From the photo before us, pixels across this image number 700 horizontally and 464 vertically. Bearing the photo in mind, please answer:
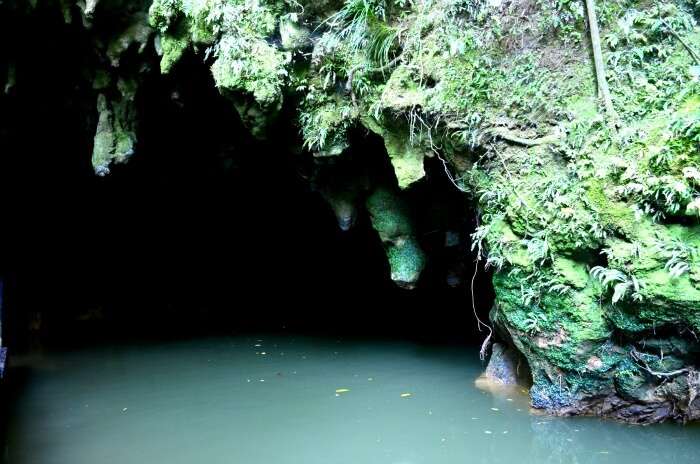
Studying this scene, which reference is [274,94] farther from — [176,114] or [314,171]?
[176,114]

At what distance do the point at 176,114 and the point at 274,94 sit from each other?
2.79m

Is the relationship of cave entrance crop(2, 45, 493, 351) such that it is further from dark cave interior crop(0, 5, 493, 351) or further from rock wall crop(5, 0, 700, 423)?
rock wall crop(5, 0, 700, 423)

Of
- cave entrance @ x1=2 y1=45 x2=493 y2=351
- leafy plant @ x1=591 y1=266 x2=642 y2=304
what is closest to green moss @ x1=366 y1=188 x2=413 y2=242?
cave entrance @ x1=2 y1=45 x2=493 y2=351

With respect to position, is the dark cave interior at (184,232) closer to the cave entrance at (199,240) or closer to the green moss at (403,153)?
the cave entrance at (199,240)

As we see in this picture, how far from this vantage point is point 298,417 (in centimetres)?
591

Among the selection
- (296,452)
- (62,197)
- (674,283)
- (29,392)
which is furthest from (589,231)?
(62,197)

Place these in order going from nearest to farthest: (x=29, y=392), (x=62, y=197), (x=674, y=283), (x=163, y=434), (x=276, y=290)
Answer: (x=674, y=283) → (x=163, y=434) → (x=29, y=392) → (x=62, y=197) → (x=276, y=290)

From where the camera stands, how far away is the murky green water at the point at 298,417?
5055 mm

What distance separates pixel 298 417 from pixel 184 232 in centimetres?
685

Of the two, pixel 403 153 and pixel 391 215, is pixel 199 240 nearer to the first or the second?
pixel 391 215

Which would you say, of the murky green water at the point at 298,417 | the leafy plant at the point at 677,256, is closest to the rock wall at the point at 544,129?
the leafy plant at the point at 677,256

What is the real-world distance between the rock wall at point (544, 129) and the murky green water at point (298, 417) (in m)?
0.53

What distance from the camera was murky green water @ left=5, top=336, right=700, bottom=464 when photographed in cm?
505

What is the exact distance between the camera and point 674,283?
14.6 ft
